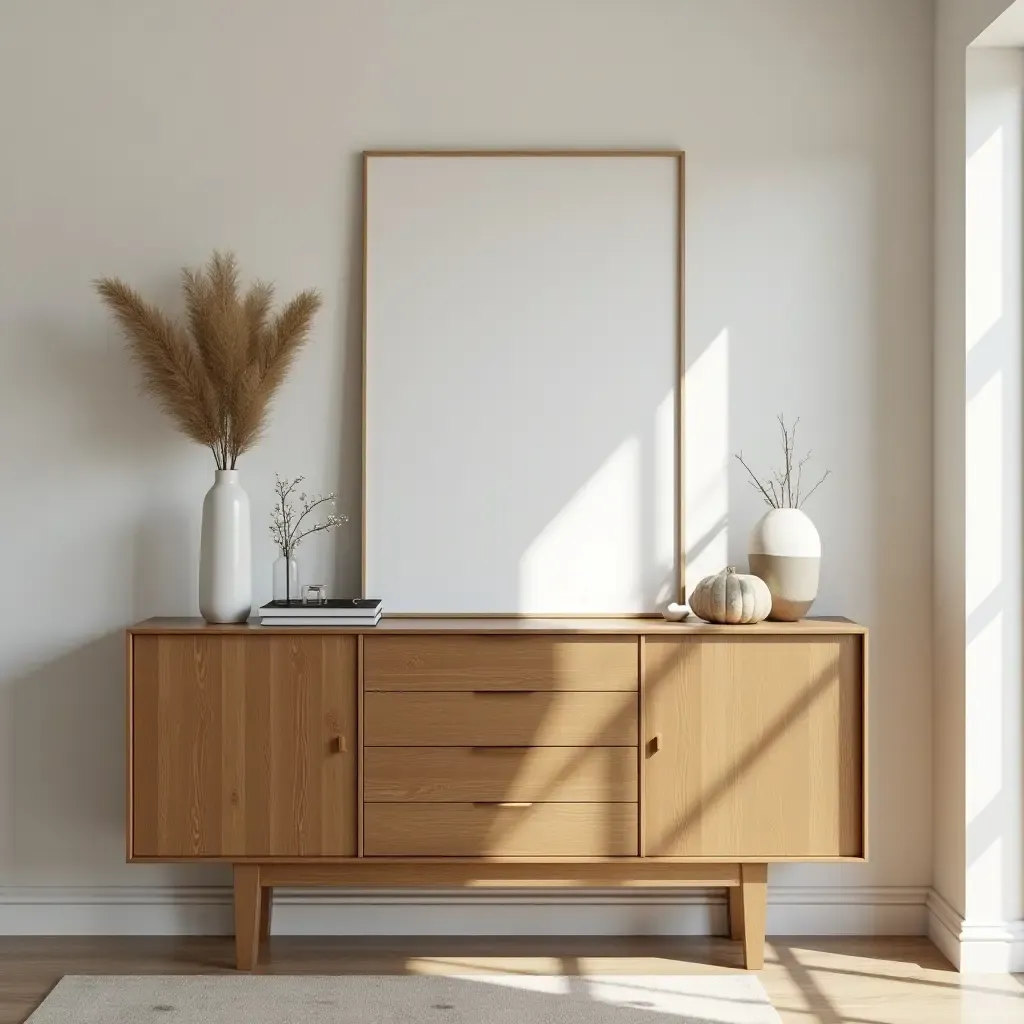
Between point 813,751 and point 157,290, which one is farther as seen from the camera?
point 157,290

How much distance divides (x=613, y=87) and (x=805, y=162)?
55cm

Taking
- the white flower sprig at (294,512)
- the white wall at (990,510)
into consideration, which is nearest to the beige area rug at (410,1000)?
the white wall at (990,510)

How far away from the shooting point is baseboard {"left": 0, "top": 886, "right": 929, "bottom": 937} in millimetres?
2947

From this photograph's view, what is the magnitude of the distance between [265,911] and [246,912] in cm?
25

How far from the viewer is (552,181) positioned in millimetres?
2930

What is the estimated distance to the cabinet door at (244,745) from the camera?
103 inches

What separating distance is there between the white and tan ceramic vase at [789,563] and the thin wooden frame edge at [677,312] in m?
0.25

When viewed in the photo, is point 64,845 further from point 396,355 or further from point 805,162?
point 805,162

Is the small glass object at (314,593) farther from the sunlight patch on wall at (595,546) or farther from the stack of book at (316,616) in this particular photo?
the sunlight patch on wall at (595,546)

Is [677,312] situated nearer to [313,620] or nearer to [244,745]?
[313,620]

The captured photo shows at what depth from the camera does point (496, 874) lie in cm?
270

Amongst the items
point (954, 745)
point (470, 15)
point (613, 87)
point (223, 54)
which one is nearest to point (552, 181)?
point (613, 87)

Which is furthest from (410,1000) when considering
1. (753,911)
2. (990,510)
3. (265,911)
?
(990,510)

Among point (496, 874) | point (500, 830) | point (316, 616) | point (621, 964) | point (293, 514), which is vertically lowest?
point (621, 964)
